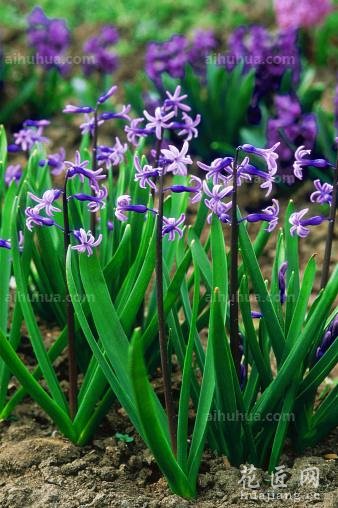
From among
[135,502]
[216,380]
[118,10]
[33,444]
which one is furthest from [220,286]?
[118,10]

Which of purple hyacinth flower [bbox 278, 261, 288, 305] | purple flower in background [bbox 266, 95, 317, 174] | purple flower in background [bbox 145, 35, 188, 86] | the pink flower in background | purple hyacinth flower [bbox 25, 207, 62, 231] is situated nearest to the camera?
purple hyacinth flower [bbox 25, 207, 62, 231]

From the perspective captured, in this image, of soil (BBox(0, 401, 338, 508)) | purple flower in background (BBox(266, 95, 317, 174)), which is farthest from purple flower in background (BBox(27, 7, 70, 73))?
soil (BBox(0, 401, 338, 508))

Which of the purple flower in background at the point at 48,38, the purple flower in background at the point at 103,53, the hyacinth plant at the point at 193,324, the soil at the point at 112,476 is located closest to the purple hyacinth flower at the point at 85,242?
the hyacinth plant at the point at 193,324

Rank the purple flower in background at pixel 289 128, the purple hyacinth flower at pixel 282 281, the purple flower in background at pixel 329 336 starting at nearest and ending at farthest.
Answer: the purple flower in background at pixel 329 336 → the purple hyacinth flower at pixel 282 281 → the purple flower in background at pixel 289 128

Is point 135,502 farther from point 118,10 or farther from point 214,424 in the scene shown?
point 118,10

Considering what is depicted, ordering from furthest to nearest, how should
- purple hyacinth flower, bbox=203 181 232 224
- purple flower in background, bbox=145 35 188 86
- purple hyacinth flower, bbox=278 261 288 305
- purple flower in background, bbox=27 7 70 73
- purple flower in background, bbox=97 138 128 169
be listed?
purple flower in background, bbox=27 7 70 73
purple flower in background, bbox=145 35 188 86
purple flower in background, bbox=97 138 128 169
purple hyacinth flower, bbox=278 261 288 305
purple hyacinth flower, bbox=203 181 232 224

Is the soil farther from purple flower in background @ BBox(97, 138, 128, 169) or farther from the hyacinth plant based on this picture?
purple flower in background @ BBox(97, 138, 128, 169)

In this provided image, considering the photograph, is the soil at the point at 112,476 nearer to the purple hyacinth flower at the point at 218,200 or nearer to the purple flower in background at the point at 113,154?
the purple hyacinth flower at the point at 218,200

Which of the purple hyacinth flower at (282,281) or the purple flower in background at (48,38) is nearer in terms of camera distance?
the purple hyacinth flower at (282,281)
